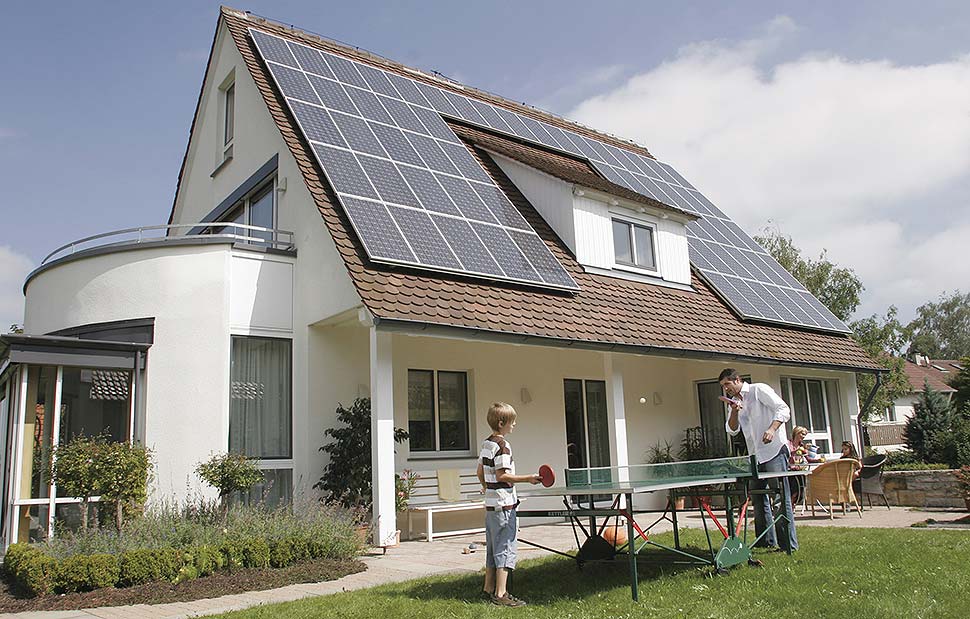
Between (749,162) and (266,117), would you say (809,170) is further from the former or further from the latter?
(266,117)

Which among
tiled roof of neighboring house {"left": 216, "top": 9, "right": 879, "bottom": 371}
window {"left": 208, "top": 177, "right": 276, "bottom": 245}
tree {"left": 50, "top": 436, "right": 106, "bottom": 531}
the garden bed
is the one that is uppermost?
window {"left": 208, "top": 177, "right": 276, "bottom": 245}

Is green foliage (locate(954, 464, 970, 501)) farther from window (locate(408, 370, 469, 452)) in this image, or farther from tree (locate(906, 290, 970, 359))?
Result: tree (locate(906, 290, 970, 359))

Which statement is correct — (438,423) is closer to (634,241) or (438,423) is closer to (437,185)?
(437,185)

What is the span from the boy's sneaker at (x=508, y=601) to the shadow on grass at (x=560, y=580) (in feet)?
0.51

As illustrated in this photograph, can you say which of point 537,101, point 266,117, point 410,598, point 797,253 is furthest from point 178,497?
point 797,253

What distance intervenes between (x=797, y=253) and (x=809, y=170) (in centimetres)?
962

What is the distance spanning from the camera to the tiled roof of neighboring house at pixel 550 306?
10.6m

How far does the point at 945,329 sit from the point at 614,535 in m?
77.7

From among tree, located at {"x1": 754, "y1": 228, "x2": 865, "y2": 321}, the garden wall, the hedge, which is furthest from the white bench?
tree, located at {"x1": 754, "y1": 228, "x2": 865, "y2": 321}

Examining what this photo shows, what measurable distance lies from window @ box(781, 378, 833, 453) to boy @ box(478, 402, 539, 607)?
12.3 m

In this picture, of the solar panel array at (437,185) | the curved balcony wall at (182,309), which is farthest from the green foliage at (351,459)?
the solar panel array at (437,185)

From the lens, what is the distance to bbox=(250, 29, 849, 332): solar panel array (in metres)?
11.7

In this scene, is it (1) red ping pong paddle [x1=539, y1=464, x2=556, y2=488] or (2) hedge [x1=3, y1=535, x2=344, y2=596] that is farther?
(2) hedge [x1=3, y1=535, x2=344, y2=596]

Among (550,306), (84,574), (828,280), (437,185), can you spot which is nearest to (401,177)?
(437,185)
